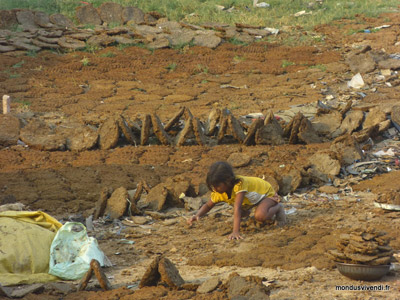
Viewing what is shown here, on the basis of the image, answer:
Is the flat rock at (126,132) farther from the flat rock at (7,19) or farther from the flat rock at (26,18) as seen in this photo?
the flat rock at (7,19)

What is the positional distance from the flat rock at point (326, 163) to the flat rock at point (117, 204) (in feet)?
8.79

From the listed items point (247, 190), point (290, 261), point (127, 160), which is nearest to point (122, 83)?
point (127, 160)

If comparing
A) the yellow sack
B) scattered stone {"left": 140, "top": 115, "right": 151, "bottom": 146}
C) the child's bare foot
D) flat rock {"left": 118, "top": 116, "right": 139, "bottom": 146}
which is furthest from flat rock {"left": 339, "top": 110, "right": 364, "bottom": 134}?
the yellow sack

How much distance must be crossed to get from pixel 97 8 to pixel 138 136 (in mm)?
10705

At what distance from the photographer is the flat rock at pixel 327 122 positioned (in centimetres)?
980

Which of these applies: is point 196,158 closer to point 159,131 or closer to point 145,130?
point 159,131

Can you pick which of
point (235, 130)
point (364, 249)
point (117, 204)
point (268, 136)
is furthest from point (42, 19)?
point (364, 249)

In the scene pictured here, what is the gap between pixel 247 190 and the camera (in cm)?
551

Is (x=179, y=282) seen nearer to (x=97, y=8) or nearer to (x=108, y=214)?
(x=108, y=214)

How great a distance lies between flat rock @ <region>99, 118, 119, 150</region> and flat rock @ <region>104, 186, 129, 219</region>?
2.86 m

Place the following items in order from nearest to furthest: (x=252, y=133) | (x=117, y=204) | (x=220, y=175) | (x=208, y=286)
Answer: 1. (x=208, y=286)
2. (x=220, y=175)
3. (x=117, y=204)
4. (x=252, y=133)

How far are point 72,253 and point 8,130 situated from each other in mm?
5463

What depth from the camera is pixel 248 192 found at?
5551 millimetres

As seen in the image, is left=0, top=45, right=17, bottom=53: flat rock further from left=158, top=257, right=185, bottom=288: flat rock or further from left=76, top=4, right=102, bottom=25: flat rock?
left=158, top=257, right=185, bottom=288: flat rock
